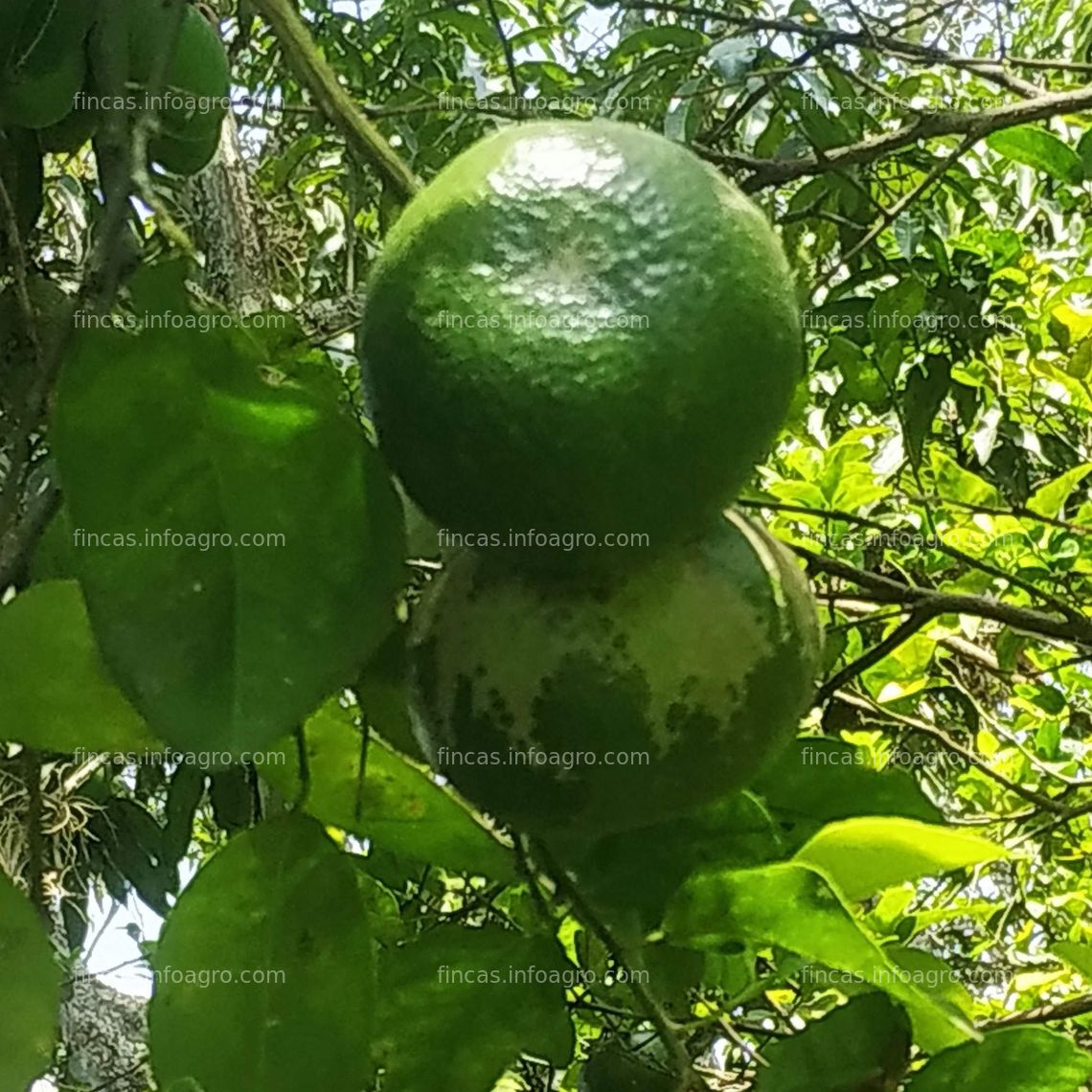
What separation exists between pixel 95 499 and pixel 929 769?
48.4 inches

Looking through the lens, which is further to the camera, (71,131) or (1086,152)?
(1086,152)

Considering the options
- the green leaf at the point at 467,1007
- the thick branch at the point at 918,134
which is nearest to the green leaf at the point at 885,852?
the green leaf at the point at 467,1007

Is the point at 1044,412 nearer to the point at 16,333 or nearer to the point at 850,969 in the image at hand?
the point at 16,333

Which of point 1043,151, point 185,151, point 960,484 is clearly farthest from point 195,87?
point 960,484

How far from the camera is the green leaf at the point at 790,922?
0.38 m

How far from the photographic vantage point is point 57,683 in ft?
1.51

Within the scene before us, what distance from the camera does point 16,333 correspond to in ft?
2.22

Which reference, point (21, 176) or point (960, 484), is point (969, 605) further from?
point (21, 176)

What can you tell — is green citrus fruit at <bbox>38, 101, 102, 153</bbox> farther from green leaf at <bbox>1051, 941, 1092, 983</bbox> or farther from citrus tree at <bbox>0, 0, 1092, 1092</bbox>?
green leaf at <bbox>1051, 941, 1092, 983</bbox>

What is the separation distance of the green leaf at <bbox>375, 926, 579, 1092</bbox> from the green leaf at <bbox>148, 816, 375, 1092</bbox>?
0.08 m

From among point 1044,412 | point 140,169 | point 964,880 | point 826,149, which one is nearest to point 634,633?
point 140,169

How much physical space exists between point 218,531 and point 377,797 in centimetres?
15

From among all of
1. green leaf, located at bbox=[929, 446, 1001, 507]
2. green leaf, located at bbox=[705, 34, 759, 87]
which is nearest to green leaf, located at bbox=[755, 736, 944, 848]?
green leaf, located at bbox=[705, 34, 759, 87]

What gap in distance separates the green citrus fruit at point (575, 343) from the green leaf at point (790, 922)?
11 cm
